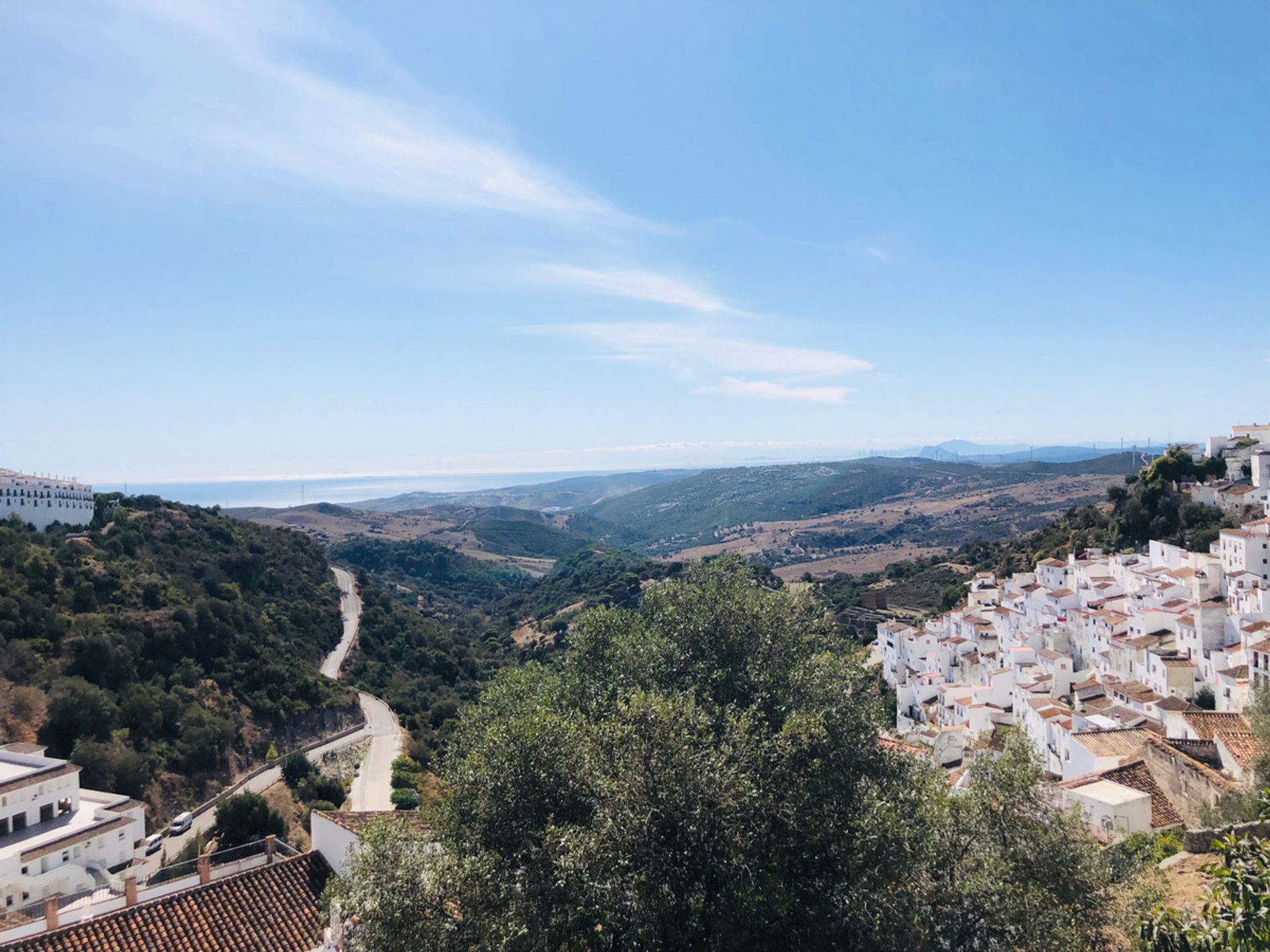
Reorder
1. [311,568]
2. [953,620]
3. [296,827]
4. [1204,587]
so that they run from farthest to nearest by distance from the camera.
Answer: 1. [311,568]
2. [953,620]
3. [1204,587]
4. [296,827]

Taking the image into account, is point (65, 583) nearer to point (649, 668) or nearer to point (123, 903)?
point (123, 903)

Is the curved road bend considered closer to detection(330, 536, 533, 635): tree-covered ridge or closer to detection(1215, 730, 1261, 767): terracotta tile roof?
detection(1215, 730, 1261, 767): terracotta tile roof

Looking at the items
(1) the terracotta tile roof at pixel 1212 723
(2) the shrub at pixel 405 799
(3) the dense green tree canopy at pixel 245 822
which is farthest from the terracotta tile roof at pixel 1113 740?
(3) the dense green tree canopy at pixel 245 822

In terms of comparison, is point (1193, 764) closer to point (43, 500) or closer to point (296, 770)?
point (296, 770)

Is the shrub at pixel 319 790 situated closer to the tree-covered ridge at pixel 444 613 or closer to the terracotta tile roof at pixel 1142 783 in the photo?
the tree-covered ridge at pixel 444 613

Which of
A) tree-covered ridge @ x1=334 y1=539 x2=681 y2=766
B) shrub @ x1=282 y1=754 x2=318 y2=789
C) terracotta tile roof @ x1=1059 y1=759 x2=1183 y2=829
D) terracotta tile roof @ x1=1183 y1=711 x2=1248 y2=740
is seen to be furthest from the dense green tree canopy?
terracotta tile roof @ x1=1183 y1=711 x2=1248 y2=740

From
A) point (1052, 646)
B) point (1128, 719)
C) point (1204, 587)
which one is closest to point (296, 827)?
point (1128, 719)

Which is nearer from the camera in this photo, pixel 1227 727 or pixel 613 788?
pixel 613 788
